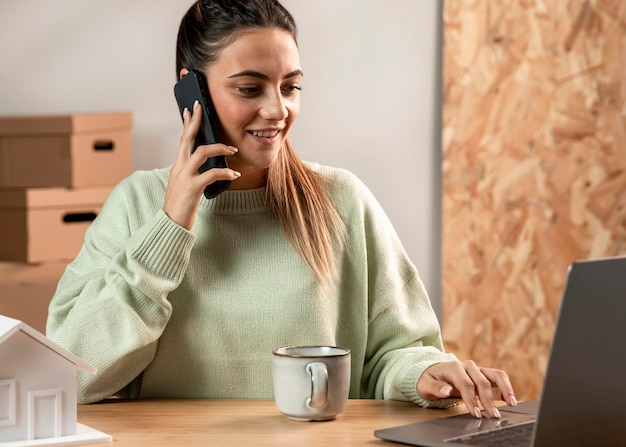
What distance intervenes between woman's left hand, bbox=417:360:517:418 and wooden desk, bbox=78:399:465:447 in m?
0.03

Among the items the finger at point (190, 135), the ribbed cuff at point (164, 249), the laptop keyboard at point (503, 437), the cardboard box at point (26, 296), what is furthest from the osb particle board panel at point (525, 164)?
the laptop keyboard at point (503, 437)

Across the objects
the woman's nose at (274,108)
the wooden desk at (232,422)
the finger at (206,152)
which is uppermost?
the woman's nose at (274,108)

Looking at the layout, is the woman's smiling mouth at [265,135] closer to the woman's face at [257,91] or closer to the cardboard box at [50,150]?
the woman's face at [257,91]

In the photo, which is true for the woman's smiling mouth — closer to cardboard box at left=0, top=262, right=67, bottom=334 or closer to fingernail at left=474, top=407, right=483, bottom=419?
fingernail at left=474, top=407, right=483, bottom=419

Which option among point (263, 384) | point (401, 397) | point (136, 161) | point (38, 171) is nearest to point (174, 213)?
point (263, 384)

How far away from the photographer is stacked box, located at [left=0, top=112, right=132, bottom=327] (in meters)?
2.59

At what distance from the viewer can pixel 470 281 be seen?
3162 mm

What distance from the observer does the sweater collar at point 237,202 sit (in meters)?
1.65

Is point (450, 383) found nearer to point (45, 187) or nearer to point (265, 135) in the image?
point (265, 135)

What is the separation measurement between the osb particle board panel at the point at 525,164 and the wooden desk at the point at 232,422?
177 centimetres

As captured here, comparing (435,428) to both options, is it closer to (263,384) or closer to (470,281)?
(263,384)

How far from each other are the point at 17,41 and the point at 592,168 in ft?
5.85

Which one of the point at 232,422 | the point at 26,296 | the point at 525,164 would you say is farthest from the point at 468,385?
the point at 525,164

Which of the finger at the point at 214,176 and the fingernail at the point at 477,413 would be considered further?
the finger at the point at 214,176
